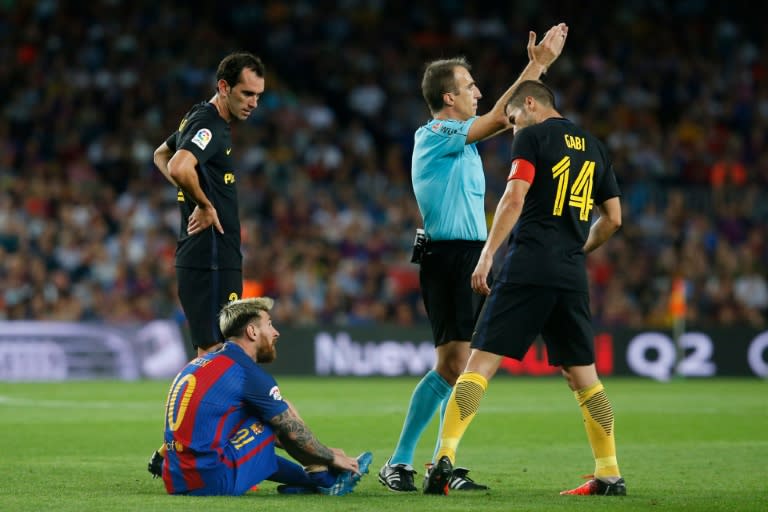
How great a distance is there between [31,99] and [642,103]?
11.5 meters

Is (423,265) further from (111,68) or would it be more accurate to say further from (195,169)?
(111,68)

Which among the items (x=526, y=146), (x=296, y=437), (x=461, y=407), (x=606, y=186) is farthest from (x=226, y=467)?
(x=606, y=186)

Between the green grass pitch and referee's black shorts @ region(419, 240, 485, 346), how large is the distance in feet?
3.19

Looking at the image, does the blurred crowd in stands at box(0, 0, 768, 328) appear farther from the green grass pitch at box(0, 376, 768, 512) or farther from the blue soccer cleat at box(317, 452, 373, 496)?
the blue soccer cleat at box(317, 452, 373, 496)

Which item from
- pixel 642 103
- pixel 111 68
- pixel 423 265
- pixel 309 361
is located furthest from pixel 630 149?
pixel 423 265

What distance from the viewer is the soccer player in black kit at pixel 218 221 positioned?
8094mm

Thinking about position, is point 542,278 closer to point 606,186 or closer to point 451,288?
point 606,186

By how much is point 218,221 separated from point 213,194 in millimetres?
202

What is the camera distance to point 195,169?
7.96 meters

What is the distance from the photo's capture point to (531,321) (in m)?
7.34

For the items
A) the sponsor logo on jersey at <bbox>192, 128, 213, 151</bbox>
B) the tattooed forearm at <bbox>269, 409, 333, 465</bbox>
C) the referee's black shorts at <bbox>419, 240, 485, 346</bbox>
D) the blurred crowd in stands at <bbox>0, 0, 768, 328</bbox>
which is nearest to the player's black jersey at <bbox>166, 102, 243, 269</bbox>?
the sponsor logo on jersey at <bbox>192, 128, 213, 151</bbox>

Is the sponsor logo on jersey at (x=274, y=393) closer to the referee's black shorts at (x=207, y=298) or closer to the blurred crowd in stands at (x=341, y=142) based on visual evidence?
the referee's black shorts at (x=207, y=298)

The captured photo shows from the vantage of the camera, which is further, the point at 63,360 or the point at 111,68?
the point at 111,68

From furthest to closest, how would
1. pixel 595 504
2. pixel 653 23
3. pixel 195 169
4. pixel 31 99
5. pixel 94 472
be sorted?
pixel 653 23 → pixel 31 99 → pixel 94 472 → pixel 195 169 → pixel 595 504
